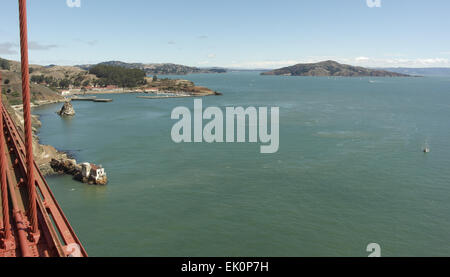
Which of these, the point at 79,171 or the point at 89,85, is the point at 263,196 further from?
the point at 89,85

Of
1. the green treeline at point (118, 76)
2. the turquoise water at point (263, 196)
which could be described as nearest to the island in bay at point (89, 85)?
the green treeline at point (118, 76)

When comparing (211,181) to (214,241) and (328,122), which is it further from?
(328,122)

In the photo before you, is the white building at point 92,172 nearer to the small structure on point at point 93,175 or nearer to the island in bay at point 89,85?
the small structure on point at point 93,175

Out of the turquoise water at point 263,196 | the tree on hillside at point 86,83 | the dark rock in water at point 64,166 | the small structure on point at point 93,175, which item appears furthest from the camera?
the tree on hillside at point 86,83

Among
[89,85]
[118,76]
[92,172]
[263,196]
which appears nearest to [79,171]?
[92,172]

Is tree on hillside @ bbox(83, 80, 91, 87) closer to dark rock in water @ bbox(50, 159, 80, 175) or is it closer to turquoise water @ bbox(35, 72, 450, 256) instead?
turquoise water @ bbox(35, 72, 450, 256)

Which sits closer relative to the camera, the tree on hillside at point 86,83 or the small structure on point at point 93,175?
the small structure on point at point 93,175
